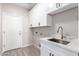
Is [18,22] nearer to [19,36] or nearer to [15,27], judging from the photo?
[15,27]

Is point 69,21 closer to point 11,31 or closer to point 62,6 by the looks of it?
point 62,6

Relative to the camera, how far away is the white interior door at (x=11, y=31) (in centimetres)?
298

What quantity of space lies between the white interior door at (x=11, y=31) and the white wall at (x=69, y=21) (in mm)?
2177

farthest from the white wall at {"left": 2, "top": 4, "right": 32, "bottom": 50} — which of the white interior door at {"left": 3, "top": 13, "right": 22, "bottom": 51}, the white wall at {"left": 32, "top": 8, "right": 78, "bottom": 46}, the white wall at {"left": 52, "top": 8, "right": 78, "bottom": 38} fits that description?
the white wall at {"left": 52, "top": 8, "right": 78, "bottom": 38}

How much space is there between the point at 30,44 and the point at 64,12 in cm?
271

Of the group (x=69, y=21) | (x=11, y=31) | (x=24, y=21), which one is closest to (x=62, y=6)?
(x=69, y=21)

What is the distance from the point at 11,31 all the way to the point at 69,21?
254 cm

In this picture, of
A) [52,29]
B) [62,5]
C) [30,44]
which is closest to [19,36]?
[30,44]

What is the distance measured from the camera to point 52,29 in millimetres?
2182

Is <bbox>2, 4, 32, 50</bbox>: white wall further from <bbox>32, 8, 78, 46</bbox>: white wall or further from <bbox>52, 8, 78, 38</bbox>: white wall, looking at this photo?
<bbox>52, 8, 78, 38</bbox>: white wall

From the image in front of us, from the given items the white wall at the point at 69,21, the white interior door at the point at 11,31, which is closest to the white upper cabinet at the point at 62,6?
the white wall at the point at 69,21

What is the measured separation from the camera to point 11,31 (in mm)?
3211

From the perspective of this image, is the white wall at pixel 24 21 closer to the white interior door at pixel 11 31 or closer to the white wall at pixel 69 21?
the white interior door at pixel 11 31

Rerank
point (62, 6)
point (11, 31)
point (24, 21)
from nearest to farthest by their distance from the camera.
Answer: point (62, 6) < point (11, 31) < point (24, 21)
